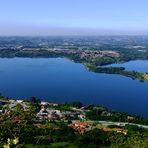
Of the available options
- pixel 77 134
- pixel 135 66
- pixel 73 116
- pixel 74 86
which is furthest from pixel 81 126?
pixel 135 66

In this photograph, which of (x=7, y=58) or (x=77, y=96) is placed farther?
(x=7, y=58)

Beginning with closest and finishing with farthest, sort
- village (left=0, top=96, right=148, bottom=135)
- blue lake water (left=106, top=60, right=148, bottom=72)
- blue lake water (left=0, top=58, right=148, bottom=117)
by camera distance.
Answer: village (left=0, top=96, right=148, bottom=135) < blue lake water (left=0, top=58, right=148, bottom=117) < blue lake water (left=106, top=60, right=148, bottom=72)

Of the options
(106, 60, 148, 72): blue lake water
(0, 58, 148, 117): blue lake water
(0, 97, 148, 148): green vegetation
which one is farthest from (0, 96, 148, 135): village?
(106, 60, 148, 72): blue lake water

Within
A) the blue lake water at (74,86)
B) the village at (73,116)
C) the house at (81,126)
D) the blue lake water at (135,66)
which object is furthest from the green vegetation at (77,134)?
the blue lake water at (135,66)

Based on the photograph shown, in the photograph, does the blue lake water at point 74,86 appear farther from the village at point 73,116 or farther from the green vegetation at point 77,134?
the green vegetation at point 77,134

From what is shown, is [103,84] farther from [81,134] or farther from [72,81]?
[81,134]

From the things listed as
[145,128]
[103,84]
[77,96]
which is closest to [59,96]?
[77,96]

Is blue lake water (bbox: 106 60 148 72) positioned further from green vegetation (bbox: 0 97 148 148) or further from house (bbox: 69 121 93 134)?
house (bbox: 69 121 93 134)

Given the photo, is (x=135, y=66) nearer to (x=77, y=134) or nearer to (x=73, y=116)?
(x=73, y=116)
